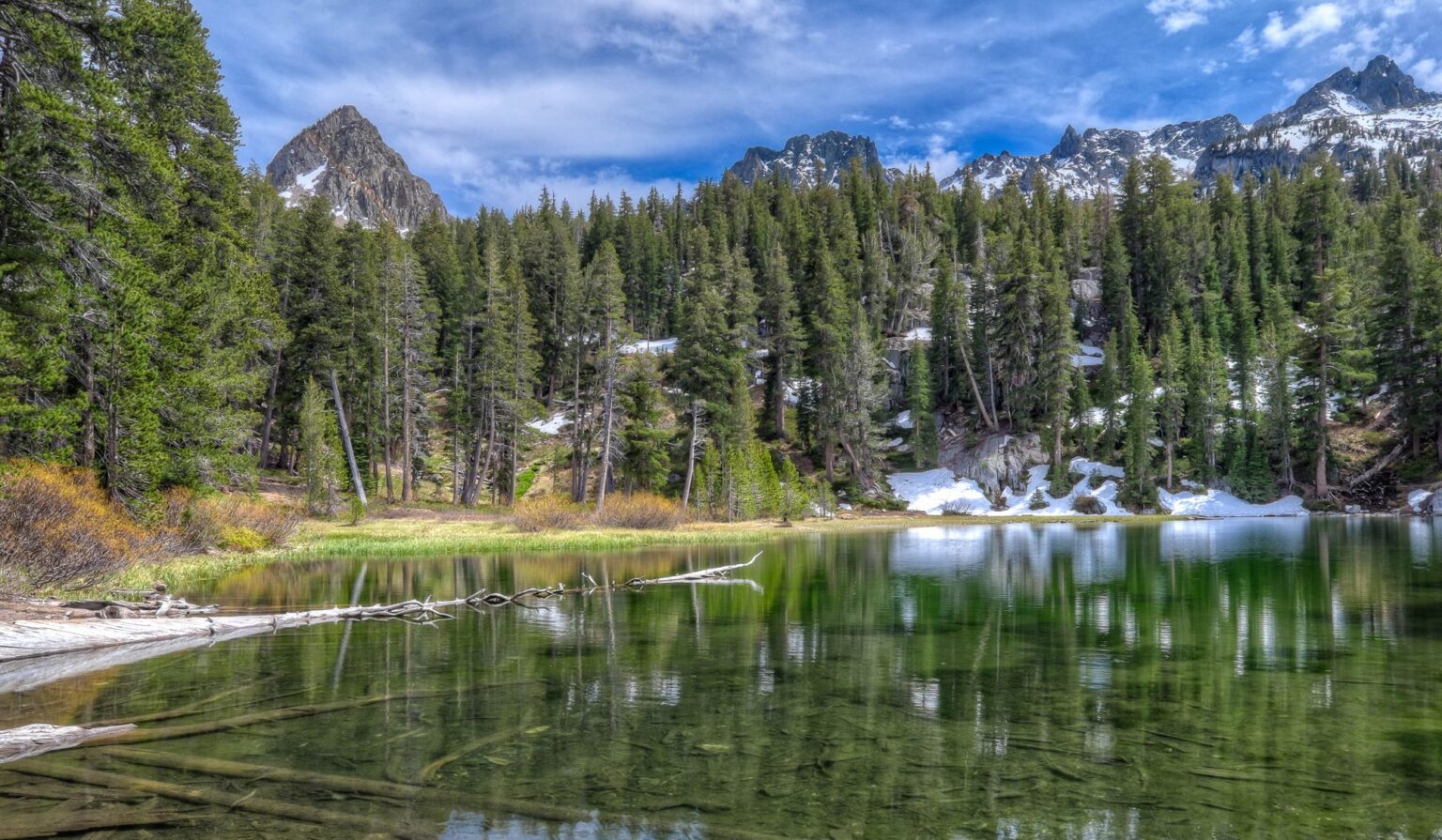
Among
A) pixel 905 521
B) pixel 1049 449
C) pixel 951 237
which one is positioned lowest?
pixel 905 521

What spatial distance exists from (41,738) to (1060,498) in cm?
6571

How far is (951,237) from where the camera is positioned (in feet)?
332

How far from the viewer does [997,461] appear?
67.4 meters

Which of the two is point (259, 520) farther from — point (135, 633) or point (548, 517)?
point (135, 633)

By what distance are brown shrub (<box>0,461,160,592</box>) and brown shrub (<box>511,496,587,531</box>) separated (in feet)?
67.6

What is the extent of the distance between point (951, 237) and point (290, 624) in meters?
97.3

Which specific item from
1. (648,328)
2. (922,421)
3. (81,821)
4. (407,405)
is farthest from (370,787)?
(648,328)

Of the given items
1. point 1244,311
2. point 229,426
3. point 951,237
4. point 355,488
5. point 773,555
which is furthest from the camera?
point 951,237

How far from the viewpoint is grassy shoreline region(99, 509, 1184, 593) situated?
24.0 m

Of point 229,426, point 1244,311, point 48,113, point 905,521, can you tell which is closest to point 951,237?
point 1244,311

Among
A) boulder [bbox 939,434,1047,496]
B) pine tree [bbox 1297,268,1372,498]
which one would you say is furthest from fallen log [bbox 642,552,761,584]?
pine tree [bbox 1297,268,1372,498]

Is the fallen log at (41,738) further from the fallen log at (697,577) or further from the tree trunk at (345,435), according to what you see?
the tree trunk at (345,435)

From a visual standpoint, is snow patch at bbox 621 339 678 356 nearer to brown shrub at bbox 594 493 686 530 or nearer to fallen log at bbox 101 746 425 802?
brown shrub at bbox 594 493 686 530

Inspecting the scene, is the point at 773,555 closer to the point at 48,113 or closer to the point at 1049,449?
the point at 48,113
